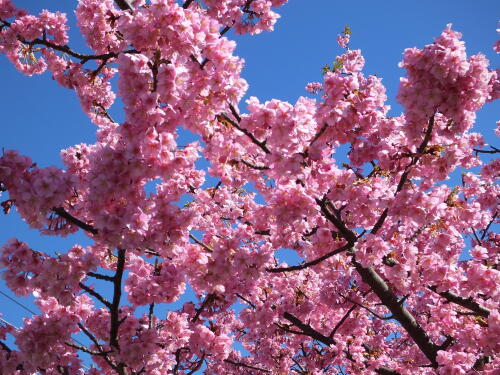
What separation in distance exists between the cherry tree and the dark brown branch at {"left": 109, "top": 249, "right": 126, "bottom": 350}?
0.03 metres

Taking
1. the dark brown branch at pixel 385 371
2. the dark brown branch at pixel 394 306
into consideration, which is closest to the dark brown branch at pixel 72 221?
the dark brown branch at pixel 394 306

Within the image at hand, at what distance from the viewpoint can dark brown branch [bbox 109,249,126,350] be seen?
525 centimetres

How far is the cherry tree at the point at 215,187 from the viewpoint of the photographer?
4.56 m

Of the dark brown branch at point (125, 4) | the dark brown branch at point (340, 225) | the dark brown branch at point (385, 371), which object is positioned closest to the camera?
the dark brown branch at point (340, 225)

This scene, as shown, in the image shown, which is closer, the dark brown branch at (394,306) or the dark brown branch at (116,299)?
the dark brown branch at (116,299)

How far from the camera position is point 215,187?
8.41m

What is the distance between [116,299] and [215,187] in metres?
3.39

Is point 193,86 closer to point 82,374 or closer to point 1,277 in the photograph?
point 1,277

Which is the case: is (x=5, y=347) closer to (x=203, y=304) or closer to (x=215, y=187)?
(x=203, y=304)

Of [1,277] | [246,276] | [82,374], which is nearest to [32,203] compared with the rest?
[1,277]

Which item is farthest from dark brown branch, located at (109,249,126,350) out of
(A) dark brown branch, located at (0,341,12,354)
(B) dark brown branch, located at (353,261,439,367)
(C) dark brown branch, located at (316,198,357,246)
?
(B) dark brown branch, located at (353,261,439,367)

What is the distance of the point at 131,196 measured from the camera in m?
4.63

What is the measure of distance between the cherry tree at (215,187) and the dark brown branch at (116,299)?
31mm

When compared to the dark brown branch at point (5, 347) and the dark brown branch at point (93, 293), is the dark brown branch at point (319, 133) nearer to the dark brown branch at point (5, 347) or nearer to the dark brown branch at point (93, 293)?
the dark brown branch at point (93, 293)
